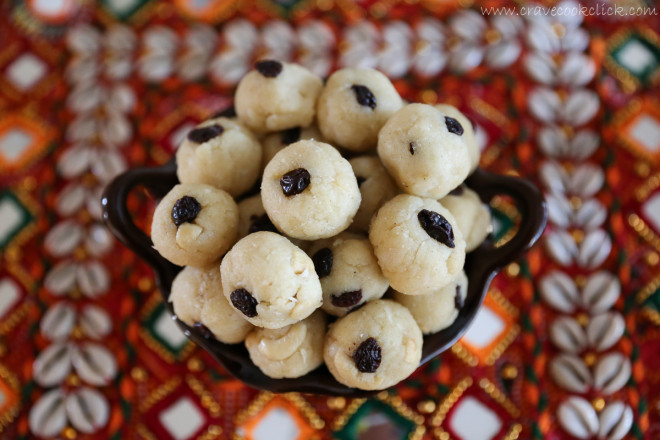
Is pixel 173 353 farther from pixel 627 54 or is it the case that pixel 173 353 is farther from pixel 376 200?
pixel 627 54

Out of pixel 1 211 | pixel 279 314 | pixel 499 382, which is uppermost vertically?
pixel 279 314

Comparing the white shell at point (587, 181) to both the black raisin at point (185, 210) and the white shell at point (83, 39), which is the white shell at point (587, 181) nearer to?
the black raisin at point (185, 210)

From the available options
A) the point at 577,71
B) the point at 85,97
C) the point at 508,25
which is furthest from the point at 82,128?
the point at 577,71

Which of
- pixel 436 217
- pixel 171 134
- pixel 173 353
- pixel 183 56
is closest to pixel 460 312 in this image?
pixel 436 217

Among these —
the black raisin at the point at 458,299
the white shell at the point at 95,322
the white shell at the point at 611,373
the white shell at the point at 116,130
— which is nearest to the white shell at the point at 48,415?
the white shell at the point at 95,322

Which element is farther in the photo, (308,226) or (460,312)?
(460,312)
